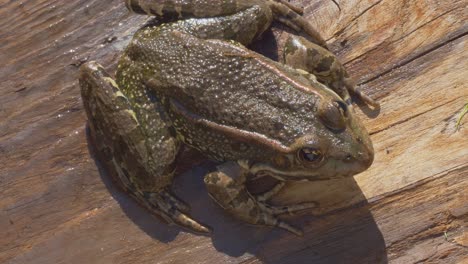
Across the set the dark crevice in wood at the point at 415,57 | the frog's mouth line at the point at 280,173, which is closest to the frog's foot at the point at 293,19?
the dark crevice in wood at the point at 415,57

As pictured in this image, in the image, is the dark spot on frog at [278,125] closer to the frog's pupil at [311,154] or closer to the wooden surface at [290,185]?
the frog's pupil at [311,154]

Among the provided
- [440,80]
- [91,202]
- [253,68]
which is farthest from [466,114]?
[91,202]

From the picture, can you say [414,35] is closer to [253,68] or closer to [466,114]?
[466,114]

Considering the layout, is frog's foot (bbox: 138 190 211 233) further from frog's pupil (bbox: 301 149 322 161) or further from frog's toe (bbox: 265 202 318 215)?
frog's pupil (bbox: 301 149 322 161)

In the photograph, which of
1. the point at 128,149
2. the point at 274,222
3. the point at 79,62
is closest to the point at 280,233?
the point at 274,222

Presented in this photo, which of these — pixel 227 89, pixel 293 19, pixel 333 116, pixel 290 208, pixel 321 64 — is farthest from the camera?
pixel 293 19

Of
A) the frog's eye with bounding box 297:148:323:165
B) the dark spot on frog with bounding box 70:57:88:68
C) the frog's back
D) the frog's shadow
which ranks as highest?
the dark spot on frog with bounding box 70:57:88:68

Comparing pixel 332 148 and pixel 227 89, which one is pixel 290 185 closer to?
pixel 332 148

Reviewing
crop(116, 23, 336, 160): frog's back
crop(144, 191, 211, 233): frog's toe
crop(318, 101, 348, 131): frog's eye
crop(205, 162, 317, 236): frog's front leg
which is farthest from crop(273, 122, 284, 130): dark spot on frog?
crop(144, 191, 211, 233): frog's toe
